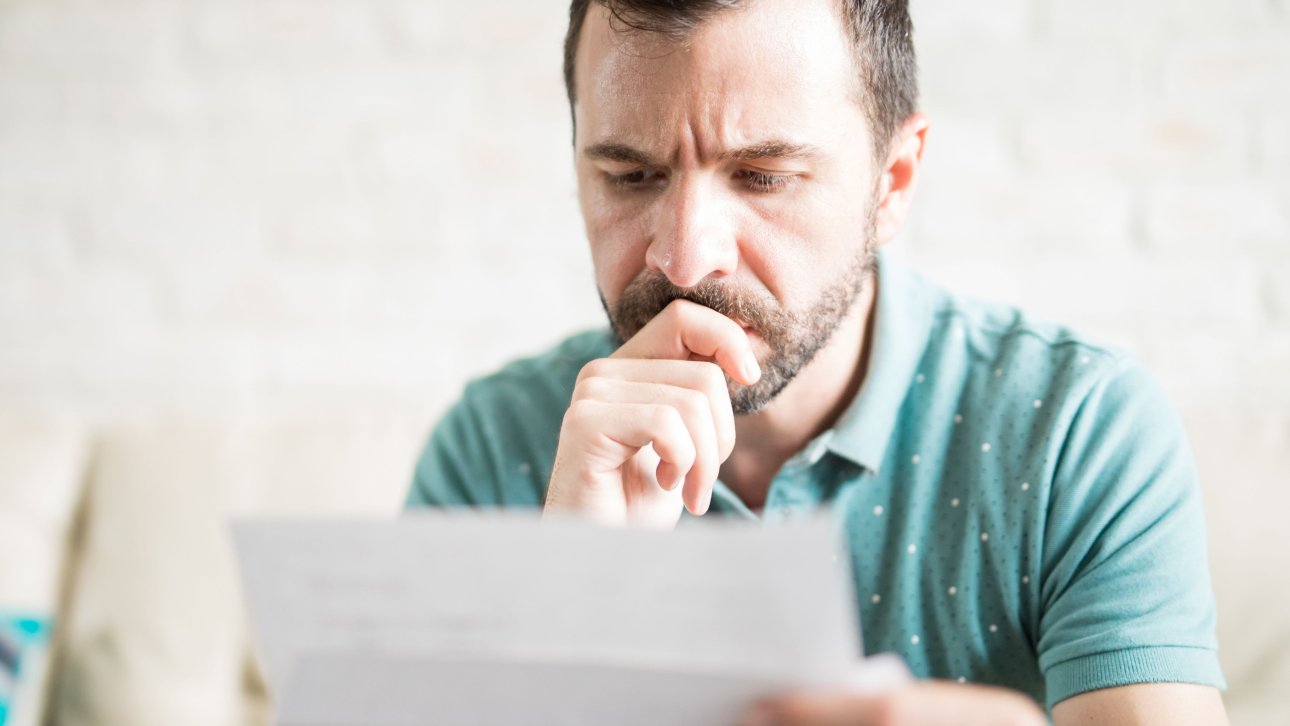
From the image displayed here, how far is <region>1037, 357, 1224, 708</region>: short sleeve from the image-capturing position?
3.11 feet

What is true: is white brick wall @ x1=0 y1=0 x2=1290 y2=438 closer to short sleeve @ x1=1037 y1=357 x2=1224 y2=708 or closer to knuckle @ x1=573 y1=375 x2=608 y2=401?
short sleeve @ x1=1037 y1=357 x2=1224 y2=708

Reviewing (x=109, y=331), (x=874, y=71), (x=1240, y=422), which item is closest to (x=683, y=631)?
(x=874, y=71)

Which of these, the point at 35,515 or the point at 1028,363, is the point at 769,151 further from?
the point at 35,515

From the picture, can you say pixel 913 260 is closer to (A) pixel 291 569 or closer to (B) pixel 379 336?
(B) pixel 379 336

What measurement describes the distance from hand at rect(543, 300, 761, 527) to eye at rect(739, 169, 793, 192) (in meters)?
0.20

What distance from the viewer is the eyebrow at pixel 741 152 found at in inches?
39.6

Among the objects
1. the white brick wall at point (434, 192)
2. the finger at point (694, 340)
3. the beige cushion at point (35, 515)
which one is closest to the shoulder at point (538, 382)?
the finger at point (694, 340)

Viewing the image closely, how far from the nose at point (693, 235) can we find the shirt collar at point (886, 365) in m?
0.23

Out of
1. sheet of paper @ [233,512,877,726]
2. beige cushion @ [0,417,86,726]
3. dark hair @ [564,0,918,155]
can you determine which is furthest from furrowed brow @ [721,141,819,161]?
beige cushion @ [0,417,86,726]

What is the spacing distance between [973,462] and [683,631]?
66cm

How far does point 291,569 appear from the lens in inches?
24.0

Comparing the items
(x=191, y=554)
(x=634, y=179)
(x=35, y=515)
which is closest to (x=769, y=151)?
(x=634, y=179)

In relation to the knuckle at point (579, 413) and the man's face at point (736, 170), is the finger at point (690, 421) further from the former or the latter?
the man's face at point (736, 170)

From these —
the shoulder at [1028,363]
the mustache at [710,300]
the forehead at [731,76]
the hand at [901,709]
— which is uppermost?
the forehead at [731,76]
